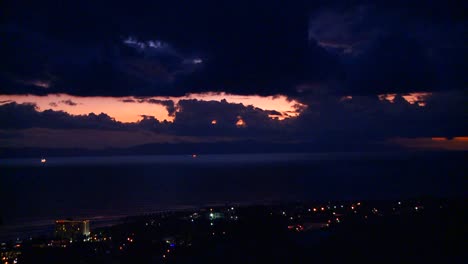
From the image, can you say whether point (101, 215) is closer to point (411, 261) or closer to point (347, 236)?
point (347, 236)

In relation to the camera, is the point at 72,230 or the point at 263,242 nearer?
the point at 263,242

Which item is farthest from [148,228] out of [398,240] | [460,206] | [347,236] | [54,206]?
[54,206]

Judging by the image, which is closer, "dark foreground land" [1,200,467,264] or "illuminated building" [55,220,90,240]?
"dark foreground land" [1,200,467,264]

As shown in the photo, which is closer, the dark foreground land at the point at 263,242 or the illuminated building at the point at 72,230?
the dark foreground land at the point at 263,242

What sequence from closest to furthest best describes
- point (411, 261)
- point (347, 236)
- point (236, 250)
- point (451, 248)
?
point (411, 261), point (451, 248), point (236, 250), point (347, 236)
